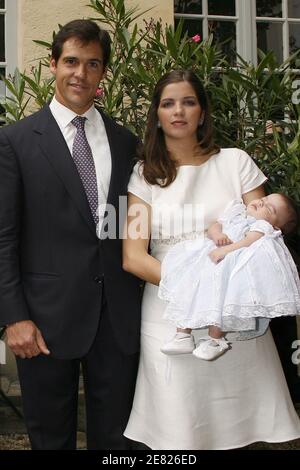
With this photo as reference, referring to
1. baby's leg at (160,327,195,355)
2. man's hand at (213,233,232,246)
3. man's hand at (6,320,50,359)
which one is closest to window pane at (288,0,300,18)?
man's hand at (213,233,232,246)

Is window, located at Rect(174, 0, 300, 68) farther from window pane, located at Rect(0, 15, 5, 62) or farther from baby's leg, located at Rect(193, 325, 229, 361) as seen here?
baby's leg, located at Rect(193, 325, 229, 361)

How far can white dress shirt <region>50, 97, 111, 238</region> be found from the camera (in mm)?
2463

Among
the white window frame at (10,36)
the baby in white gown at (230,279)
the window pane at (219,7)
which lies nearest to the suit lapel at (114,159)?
the baby in white gown at (230,279)

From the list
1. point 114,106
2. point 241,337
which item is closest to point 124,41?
point 114,106

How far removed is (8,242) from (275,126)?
2121 mm

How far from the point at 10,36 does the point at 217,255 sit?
376 cm

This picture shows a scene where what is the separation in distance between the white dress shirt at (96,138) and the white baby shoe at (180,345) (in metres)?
0.50

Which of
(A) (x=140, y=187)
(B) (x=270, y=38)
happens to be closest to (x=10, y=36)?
(B) (x=270, y=38)

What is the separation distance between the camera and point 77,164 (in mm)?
2455

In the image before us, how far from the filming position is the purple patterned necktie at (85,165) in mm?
2441

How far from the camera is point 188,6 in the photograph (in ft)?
18.7

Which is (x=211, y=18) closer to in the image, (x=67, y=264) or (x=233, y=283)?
(x=67, y=264)

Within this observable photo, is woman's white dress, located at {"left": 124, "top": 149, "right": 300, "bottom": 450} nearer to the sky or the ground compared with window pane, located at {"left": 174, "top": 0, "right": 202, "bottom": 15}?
nearer to the ground

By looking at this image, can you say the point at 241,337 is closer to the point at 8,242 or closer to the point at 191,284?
the point at 191,284
